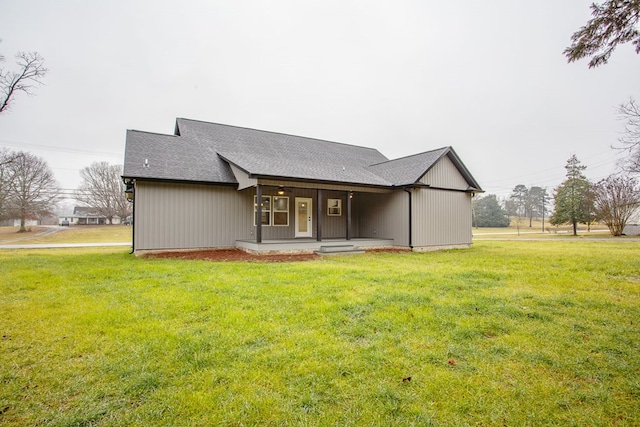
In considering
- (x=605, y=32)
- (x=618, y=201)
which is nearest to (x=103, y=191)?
(x=605, y=32)

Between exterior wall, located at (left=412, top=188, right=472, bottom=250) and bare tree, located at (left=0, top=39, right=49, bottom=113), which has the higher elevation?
bare tree, located at (left=0, top=39, right=49, bottom=113)

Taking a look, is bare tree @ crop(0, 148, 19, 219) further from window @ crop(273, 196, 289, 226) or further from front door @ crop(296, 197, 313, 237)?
front door @ crop(296, 197, 313, 237)

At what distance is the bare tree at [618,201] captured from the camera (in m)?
23.6

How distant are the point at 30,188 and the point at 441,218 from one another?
40003 mm

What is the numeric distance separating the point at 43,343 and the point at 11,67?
15.2 meters

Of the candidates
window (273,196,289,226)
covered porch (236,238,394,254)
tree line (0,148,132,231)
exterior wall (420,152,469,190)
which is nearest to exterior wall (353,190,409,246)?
exterior wall (420,152,469,190)

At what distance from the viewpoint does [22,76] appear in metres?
12.2

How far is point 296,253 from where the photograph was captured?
37.3 ft

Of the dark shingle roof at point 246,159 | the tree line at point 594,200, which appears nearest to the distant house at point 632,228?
the tree line at point 594,200

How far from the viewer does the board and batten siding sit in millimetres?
10711

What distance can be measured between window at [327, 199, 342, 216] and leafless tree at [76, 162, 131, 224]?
116 ft

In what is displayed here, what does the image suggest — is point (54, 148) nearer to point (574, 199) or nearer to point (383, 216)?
point (383, 216)

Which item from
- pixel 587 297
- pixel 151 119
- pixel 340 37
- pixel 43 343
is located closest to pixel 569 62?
pixel 587 297

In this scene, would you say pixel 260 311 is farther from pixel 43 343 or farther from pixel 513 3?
pixel 513 3
